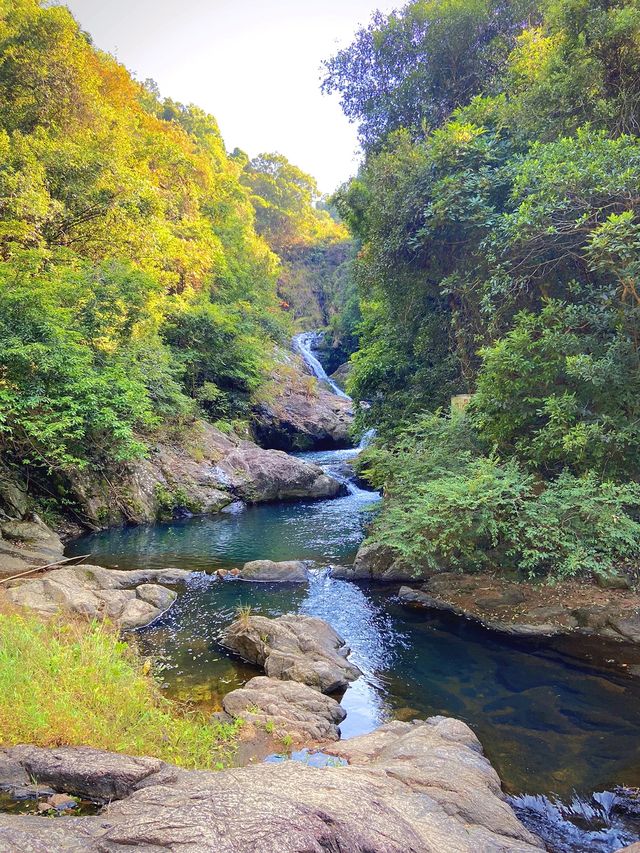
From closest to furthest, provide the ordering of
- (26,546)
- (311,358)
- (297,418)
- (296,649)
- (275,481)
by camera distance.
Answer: (296,649), (26,546), (275,481), (297,418), (311,358)

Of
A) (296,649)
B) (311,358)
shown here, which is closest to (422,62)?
(296,649)

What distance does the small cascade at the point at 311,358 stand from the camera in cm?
3197

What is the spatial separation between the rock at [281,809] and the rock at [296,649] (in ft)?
6.85

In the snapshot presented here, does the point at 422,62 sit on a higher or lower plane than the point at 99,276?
higher

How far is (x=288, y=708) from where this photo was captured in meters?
5.61

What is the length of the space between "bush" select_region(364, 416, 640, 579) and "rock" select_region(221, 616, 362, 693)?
214cm

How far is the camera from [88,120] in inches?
687

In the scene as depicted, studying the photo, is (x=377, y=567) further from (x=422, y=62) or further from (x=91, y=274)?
(x=422, y=62)

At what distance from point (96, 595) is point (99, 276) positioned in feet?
31.3

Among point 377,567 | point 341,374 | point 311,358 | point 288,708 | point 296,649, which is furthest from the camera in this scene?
point 311,358

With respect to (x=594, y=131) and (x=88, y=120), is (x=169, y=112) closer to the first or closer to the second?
(x=88, y=120)

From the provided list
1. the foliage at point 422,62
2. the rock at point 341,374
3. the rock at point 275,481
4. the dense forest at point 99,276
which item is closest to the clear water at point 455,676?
the dense forest at point 99,276

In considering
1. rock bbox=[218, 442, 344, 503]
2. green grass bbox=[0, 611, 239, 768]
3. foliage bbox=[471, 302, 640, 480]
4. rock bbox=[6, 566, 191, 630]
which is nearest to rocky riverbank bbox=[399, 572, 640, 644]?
foliage bbox=[471, 302, 640, 480]

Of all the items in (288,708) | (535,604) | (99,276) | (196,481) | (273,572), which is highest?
(99,276)
